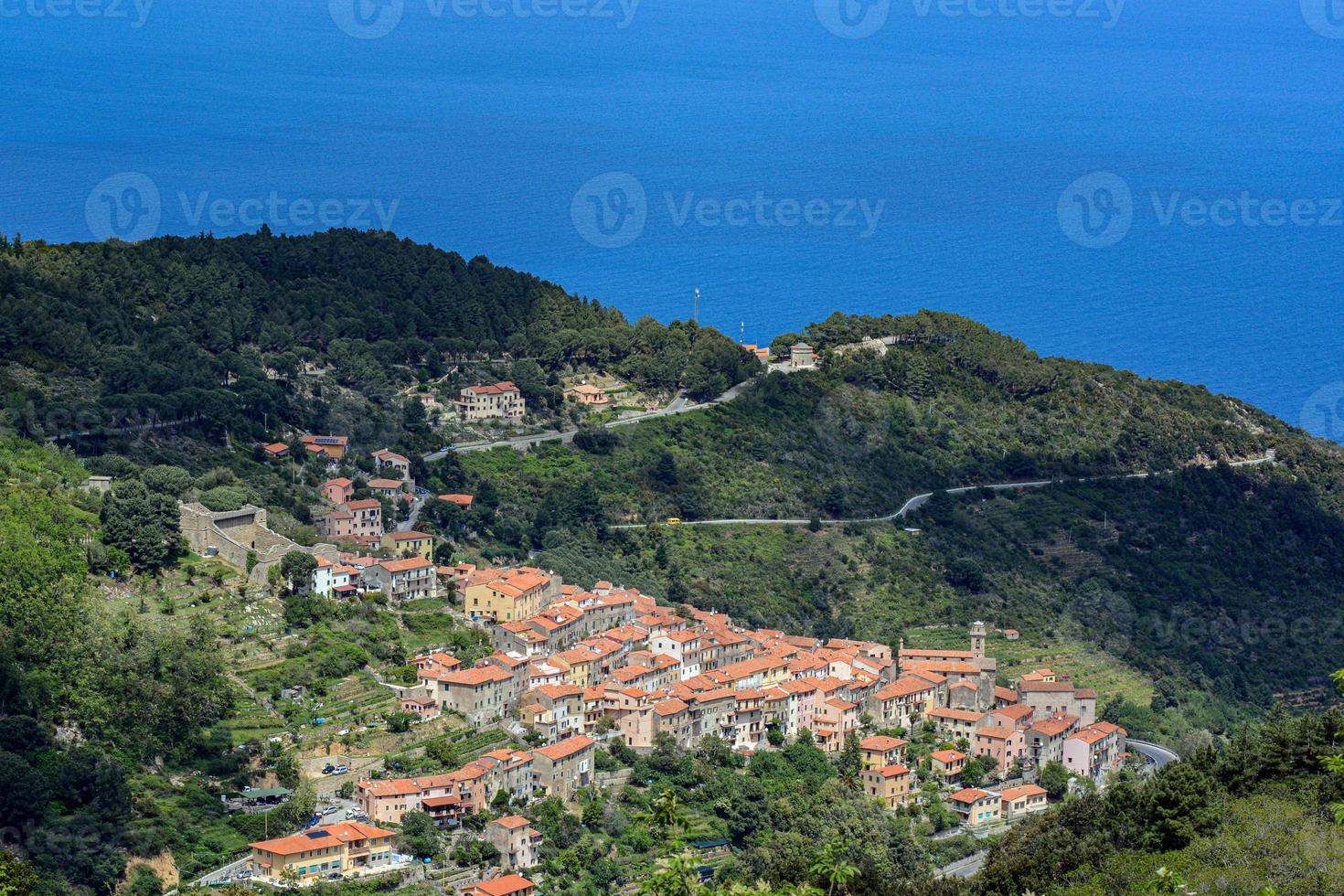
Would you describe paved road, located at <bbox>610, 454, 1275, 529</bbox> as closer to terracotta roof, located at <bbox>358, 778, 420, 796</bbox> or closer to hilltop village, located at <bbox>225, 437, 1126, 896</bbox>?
hilltop village, located at <bbox>225, 437, 1126, 896</bbox>

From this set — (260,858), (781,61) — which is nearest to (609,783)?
(260,858)

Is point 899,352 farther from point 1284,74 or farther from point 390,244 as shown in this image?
point 1284,74

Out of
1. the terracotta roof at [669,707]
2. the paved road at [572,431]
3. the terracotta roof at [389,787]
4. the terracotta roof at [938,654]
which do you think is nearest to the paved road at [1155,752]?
the terracotta roof at [938,654]

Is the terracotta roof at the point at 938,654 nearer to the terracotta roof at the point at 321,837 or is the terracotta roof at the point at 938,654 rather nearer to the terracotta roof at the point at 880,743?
the terracotta roof at the point at 880,743

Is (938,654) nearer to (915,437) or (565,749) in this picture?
(565,749)

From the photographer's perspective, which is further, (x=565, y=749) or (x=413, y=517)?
(x=413, y=517)

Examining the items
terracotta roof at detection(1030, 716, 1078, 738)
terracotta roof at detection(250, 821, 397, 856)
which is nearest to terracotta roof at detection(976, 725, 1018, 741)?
terracotta roof at detection(1030, 716, 1078, 738)

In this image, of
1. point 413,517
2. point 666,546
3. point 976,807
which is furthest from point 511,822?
point 666,546
